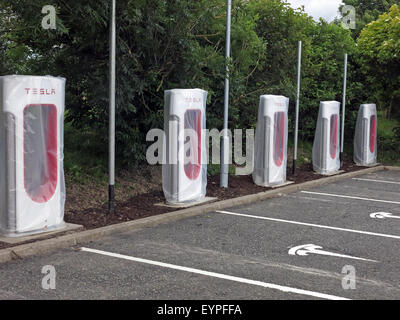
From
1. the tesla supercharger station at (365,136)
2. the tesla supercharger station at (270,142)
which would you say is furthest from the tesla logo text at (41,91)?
the tesla supercharger station at (365,136)

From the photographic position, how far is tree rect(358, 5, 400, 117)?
1600 cm

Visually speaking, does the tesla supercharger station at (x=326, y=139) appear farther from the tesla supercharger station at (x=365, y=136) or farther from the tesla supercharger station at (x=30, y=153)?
the tesla supercharger station at (x=30, y=153)

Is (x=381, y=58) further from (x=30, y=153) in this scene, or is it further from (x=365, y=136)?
(x=30, y=153)

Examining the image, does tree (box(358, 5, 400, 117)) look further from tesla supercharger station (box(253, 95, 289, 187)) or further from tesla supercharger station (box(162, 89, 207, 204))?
tesla supercharger station (box(162, 89, 207, 204))

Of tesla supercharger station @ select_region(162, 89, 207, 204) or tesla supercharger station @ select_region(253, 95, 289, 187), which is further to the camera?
tesla supercharger station @ select_region(253, 95, 289, 187)

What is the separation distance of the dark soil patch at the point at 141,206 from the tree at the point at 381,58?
5.87 m

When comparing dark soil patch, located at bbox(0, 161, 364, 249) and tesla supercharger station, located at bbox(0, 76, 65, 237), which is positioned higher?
tesla supercharger station, located at bbox(0, 76, 65, 237)

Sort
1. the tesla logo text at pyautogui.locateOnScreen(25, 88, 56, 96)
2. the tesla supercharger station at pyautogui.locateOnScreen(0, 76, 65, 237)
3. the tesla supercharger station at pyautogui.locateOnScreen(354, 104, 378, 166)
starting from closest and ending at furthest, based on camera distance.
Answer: the tesla supercharger station at pyautogui.locateOnScreen(0, 76, 65, 237), the tesla logo text at pyautogui.locateOnScreen(25, 88, 56, 96), the tesla supercharger station at pyautogui.locateOnScreen(354, 104, 378, 166)

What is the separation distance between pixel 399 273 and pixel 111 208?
3914 millimetres

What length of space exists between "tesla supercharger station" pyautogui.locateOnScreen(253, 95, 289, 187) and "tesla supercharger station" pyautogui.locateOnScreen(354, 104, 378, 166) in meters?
4.78

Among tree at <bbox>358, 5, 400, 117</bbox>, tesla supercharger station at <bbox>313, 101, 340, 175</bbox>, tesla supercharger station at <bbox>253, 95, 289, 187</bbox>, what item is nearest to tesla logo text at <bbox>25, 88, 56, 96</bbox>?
tesla supercharger station at <bbox>253, 95, 289, 187</bbox>

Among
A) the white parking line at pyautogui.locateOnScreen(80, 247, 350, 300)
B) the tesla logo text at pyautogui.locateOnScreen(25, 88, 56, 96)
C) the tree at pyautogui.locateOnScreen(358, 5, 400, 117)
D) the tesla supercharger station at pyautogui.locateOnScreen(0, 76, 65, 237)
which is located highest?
the tree at pyautogui.locateOnScreen(358, 5, 400, 117)

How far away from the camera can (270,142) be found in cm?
1086
